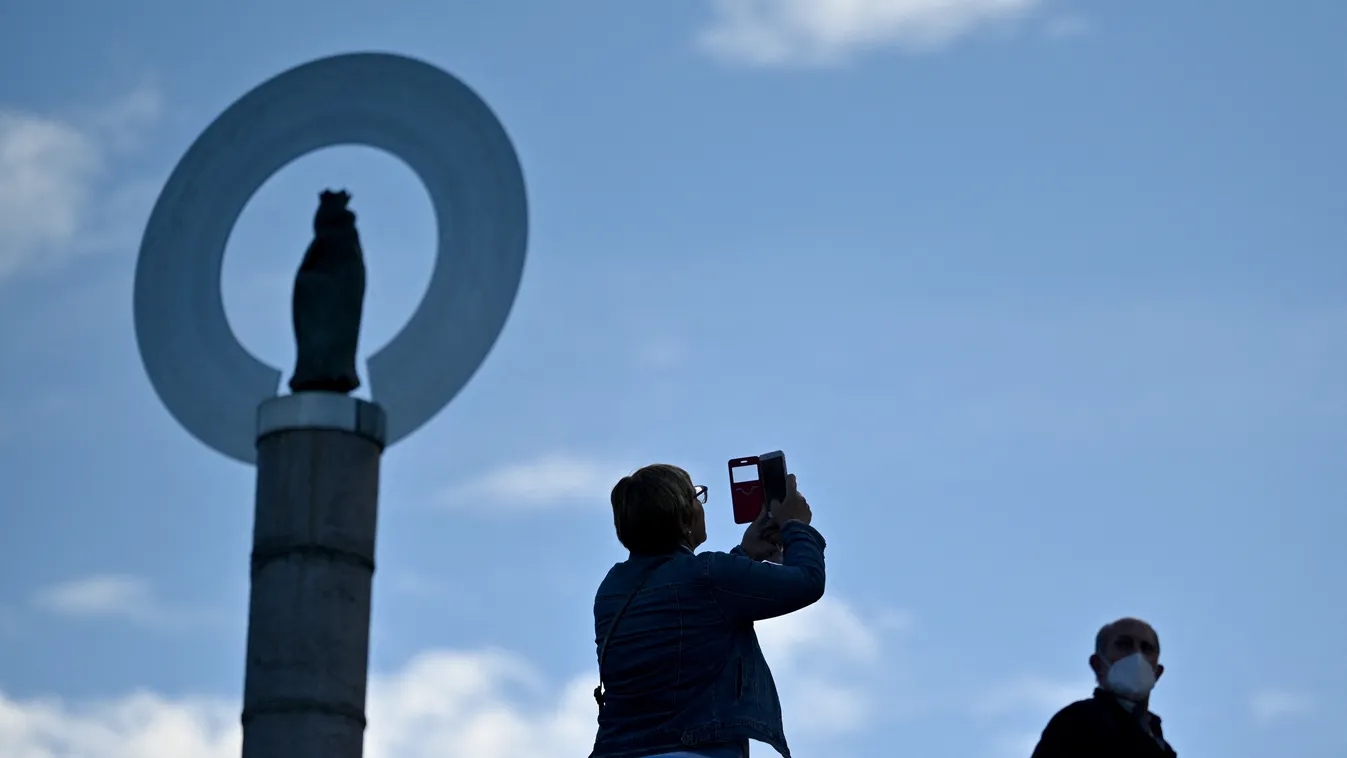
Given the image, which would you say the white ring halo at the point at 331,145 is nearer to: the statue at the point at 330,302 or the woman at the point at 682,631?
the statue at the point at 330,302

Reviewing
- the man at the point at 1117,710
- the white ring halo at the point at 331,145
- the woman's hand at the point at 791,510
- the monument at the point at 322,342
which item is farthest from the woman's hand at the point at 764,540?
the white ring halo at the point at 331,145

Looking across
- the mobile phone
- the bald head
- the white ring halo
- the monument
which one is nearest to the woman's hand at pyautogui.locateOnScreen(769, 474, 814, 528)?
the mobile phone

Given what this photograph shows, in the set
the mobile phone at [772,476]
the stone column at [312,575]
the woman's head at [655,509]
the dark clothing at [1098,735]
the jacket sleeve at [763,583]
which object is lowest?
the dark clothing at [1098,735]

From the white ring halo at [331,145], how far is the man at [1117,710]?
7900mm

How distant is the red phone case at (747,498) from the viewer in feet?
19.0

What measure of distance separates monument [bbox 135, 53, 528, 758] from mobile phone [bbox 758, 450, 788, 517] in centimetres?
621

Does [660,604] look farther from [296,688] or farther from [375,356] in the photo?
[375,356]

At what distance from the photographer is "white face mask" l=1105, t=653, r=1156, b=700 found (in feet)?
16.7

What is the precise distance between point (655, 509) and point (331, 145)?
942 centimetres

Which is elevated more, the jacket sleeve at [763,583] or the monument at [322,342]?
the monument at [322,342]

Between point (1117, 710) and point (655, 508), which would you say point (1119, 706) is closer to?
point (1117, 710)

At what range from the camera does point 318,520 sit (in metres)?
11.8

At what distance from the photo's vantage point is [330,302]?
1275 centimetres

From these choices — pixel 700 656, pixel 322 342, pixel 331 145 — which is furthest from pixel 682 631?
pixel 331 145
